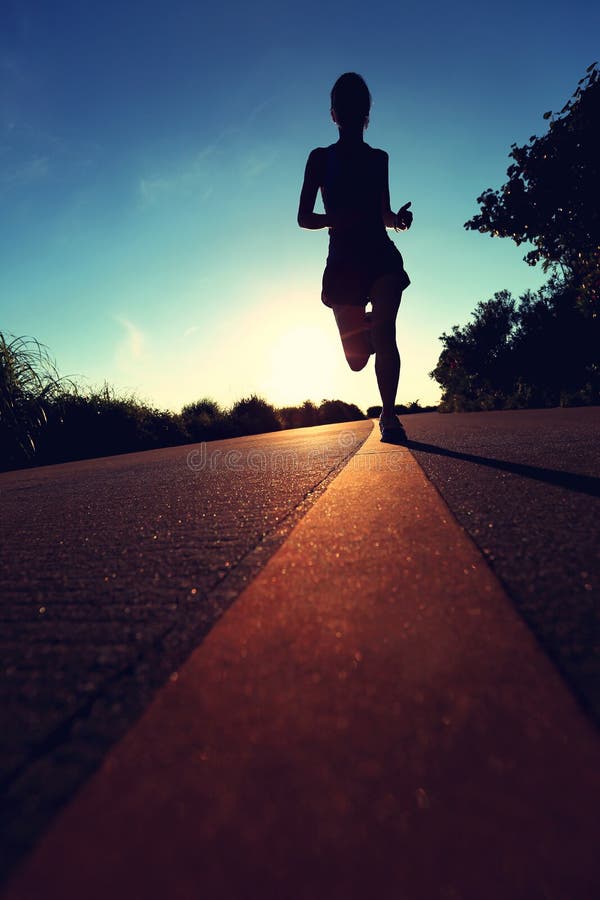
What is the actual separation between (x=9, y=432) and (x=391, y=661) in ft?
23.0

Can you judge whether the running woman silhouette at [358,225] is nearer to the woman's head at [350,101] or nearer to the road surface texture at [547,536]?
the woman's head at [350,101]

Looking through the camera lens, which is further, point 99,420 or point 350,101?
point 99,420

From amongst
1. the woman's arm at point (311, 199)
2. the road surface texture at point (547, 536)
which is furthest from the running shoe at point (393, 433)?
the woman's arm at point (311, 199)

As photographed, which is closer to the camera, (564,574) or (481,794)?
(481,794)

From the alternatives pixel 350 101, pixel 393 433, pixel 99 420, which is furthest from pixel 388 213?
pixel 99 420

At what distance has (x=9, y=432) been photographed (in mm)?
6355

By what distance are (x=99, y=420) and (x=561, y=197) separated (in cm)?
1596

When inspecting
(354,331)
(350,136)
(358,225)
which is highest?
(350,136)

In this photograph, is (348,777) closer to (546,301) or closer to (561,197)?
(561,197)

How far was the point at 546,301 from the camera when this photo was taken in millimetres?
40031

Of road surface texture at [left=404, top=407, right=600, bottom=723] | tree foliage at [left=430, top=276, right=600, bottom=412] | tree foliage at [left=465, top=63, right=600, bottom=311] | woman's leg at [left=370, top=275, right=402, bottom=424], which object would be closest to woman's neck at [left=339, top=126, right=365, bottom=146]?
woman's leg at [left=370, top=275, right=402, bottom=424]

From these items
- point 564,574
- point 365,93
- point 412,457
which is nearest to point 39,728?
point 564,574

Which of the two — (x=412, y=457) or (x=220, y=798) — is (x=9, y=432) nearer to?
(x=412, y=457)

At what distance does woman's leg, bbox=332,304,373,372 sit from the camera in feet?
13.1
